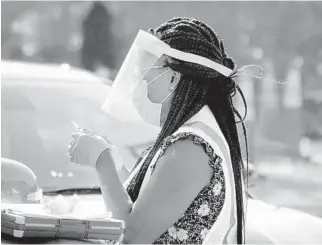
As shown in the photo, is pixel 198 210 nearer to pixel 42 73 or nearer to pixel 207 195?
pixel 207 195

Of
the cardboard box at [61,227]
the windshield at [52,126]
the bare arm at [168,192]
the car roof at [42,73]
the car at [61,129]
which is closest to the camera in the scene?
the cardboard box at [61,227]

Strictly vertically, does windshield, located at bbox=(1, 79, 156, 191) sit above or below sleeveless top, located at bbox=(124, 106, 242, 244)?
above

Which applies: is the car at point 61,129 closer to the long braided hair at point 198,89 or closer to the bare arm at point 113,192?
the long braided hair at point 198,89

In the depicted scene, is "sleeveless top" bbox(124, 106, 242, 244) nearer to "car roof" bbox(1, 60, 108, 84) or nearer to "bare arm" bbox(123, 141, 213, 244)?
"bare arm" bbox(123, 141, 213, 244)

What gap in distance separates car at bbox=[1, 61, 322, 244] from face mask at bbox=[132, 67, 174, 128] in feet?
2.15

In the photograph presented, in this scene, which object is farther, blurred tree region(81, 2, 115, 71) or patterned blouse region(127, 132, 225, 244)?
blurred tree region(81, 2, 115, 71)

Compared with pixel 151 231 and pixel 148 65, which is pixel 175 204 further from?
pixel 148 65

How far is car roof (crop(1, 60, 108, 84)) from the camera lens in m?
3.46

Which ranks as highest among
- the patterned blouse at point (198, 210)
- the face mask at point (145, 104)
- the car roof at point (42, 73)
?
the car roof at point (42, 73)

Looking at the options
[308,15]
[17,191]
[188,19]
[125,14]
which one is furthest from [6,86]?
[308,15]

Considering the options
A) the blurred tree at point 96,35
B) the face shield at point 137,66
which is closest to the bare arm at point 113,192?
the face shield at point 137,66

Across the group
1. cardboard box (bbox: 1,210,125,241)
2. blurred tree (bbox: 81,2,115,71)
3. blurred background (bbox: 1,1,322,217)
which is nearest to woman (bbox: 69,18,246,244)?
cardboard box (bbox: 1,210,125,241)

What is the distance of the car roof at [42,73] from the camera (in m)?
3.46

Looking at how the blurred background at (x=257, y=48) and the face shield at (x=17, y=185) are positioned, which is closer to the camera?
the face shield at (x=17, y=185)
